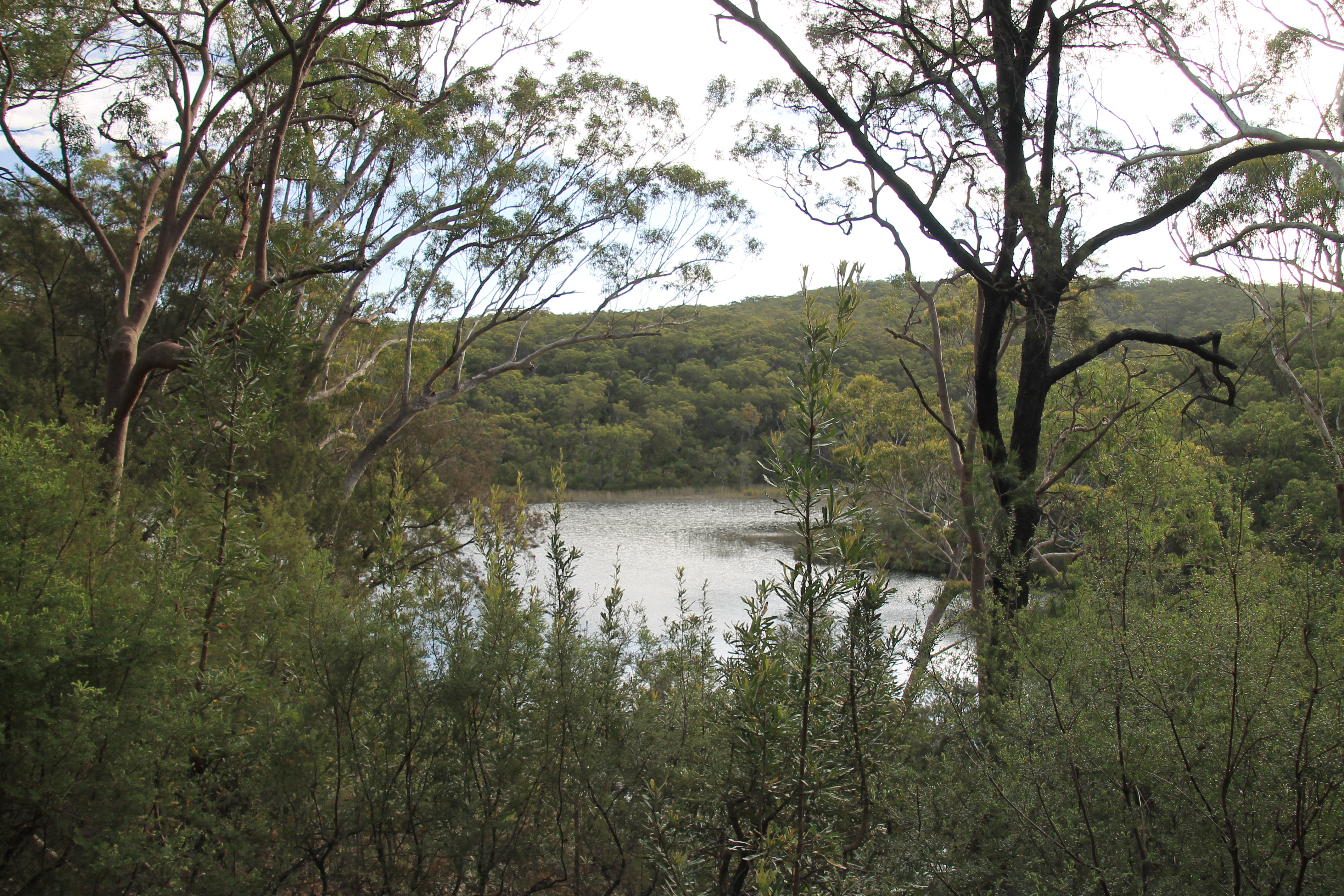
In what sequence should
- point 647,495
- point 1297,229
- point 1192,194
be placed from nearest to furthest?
point 1192,194 → point 1297,229 → point 647,495

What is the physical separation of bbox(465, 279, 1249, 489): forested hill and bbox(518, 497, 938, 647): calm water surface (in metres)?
1.23

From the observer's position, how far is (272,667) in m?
2.24

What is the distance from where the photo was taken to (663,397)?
69.4 ft

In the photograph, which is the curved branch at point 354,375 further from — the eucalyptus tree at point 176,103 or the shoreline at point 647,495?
the shoreline at point 647,495

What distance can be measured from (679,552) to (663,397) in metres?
8.21

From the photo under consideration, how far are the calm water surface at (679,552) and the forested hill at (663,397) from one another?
1.23 metres

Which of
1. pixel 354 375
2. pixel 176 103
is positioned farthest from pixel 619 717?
pixel 354 375

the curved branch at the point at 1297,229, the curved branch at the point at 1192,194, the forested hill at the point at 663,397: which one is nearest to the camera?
the curved branch at the point at 1192,194

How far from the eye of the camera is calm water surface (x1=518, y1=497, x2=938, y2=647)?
10078 millimetres

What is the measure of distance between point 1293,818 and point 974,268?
9.90 feet

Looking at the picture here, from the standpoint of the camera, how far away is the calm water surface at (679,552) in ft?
33.1

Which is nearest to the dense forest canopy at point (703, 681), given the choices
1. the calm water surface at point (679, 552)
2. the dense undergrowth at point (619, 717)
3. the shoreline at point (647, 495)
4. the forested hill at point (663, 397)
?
the dense undergrowth at point (619, 717)

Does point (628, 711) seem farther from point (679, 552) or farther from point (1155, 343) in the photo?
point (679, 552)

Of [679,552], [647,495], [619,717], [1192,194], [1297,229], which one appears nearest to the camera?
[619,717]
